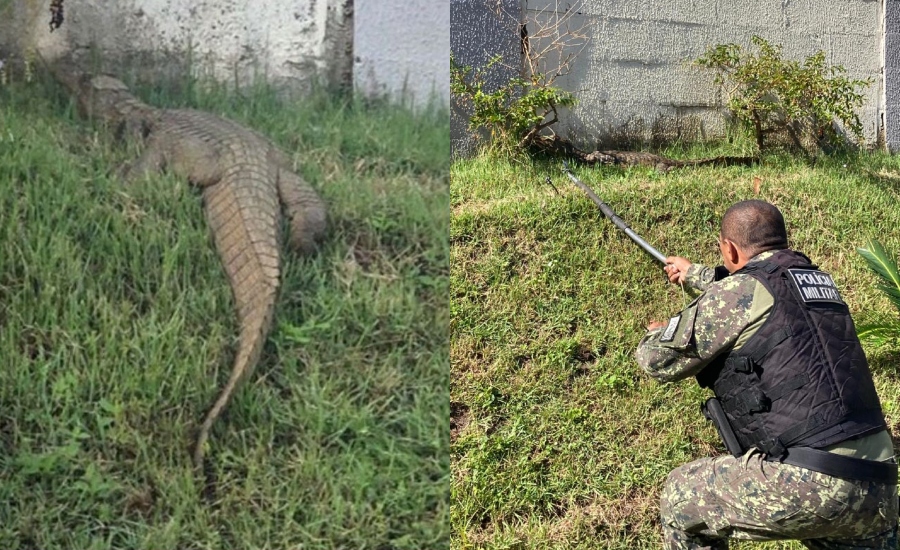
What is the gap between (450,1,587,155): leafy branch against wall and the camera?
17.8 ft

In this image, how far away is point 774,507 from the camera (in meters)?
2.78

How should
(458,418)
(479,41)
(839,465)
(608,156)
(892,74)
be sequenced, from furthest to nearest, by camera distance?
(892,74)
(608,156)
(479,41)
(458,418)
(839,465)

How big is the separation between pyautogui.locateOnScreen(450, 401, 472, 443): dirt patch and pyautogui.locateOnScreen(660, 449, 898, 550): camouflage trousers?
3.82 ft

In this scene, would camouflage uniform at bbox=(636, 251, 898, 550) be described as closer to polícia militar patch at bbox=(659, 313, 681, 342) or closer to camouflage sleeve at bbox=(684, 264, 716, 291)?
polícia militar patch at bbox=(659, 313, 681, 342)

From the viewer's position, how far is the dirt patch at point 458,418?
397cm

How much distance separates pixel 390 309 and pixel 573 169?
2.87 meters

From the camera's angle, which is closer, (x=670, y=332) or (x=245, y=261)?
(x=245, y=261)

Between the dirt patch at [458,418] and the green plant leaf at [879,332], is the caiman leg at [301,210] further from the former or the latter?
the green plant leaf at [879,332]

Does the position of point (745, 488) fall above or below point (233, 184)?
below

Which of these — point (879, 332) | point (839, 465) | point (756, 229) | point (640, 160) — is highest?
point (640, 160)

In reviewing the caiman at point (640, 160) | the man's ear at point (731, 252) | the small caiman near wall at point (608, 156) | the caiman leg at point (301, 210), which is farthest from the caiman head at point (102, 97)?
the caiman at point (640, 160)

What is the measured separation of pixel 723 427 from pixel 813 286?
614mm

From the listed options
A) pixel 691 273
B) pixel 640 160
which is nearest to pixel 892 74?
pixel 640 160

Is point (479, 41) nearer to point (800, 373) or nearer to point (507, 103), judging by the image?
point (507, 103)
